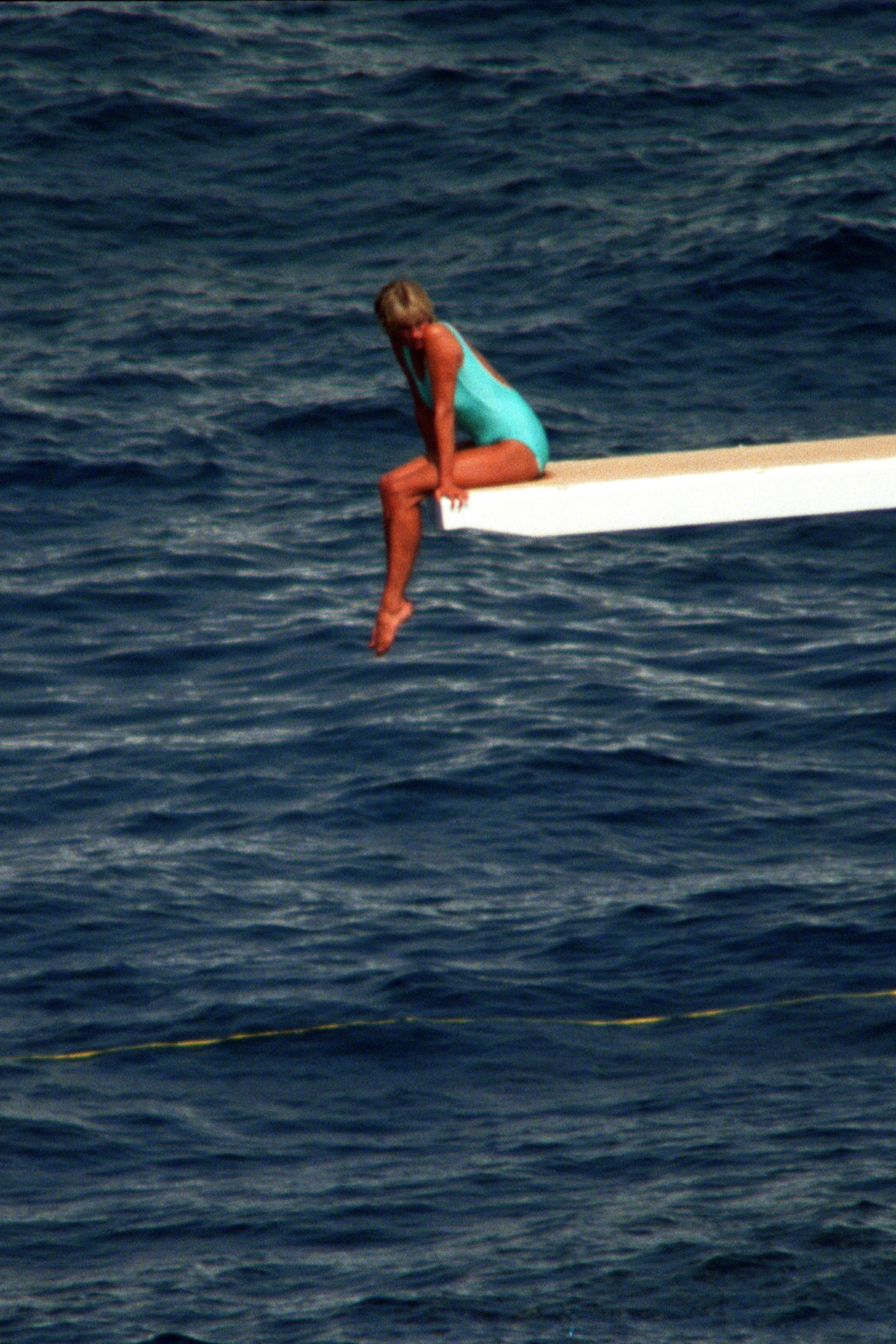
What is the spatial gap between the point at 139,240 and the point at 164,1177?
1998 cm

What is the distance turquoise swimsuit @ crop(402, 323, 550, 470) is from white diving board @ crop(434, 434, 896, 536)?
1.70ft

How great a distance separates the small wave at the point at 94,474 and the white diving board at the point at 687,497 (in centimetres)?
1536

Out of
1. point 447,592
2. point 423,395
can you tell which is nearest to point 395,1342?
point 423,395

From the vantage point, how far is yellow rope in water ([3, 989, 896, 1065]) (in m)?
16.8

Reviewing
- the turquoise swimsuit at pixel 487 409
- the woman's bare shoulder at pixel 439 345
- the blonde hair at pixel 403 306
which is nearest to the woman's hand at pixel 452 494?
the turquoise swimsuit at pixel 487 409

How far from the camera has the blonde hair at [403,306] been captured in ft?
32.2

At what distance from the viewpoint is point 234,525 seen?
24.1 meters

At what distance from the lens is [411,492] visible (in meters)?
10.1

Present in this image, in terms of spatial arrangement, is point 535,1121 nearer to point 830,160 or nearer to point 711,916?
point 711,916

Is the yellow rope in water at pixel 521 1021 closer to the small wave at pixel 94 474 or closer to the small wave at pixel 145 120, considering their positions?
the small wave at pixel 94 474

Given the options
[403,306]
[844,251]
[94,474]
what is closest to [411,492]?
[403,306]

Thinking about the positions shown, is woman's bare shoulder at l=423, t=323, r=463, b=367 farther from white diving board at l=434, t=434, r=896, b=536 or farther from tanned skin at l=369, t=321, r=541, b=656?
white diving board at l=434, t=434, r=896, b=536

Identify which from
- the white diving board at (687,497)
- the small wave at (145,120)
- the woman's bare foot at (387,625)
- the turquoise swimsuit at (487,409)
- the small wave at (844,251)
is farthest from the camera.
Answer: the small wave at (145,120)

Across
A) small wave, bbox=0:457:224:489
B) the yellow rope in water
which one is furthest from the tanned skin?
small wave, bbox=0:457:224:489
